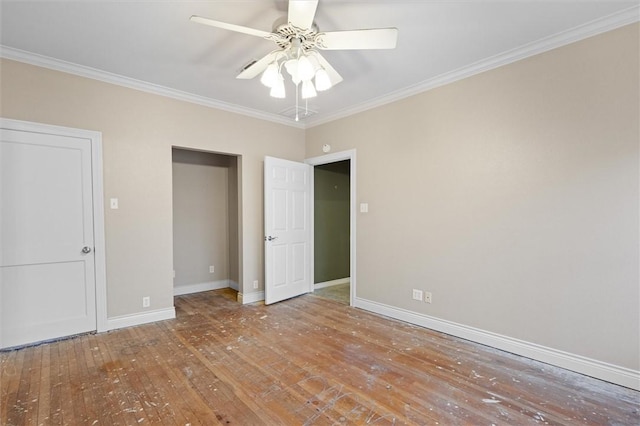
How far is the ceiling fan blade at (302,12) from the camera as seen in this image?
1683 mm

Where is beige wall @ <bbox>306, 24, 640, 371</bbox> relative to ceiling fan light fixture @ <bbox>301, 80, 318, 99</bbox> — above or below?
below

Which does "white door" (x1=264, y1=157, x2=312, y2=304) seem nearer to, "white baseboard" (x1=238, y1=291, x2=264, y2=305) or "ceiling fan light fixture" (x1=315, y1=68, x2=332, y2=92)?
"white baseboard" (x1=238, y1=291, x2=264, y2=305)

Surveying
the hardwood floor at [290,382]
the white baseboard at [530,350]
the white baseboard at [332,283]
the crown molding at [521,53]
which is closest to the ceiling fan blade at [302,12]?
the crown molding at [521,53]

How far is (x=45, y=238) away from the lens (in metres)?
2.88

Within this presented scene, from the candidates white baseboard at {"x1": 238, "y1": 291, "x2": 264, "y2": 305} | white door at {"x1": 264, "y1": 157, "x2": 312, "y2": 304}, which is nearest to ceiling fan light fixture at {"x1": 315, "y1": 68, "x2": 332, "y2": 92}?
white door at {"x1": 264, "y1": 157, "x2": 312, "y2": 304}

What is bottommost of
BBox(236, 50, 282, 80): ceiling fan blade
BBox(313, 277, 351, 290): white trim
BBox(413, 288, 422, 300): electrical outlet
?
BBox(313, 277, 351, 290): white trim

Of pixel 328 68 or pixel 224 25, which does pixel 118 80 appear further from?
pixel 328 68

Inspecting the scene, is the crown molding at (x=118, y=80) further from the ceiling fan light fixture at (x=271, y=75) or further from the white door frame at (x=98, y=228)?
the ceiling fan light fixture at (x=271, y=75)

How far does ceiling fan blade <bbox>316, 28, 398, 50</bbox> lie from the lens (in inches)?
72.8

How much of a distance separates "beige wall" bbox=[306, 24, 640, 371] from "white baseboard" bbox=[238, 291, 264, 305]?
67.8 inches

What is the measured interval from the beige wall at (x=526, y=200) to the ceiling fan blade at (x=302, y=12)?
1929 millimetres

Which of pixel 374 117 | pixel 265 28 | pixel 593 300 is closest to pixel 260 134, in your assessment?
pixel 374 117

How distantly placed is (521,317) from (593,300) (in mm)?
538

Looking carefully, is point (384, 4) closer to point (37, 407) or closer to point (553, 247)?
point (553, 247)
